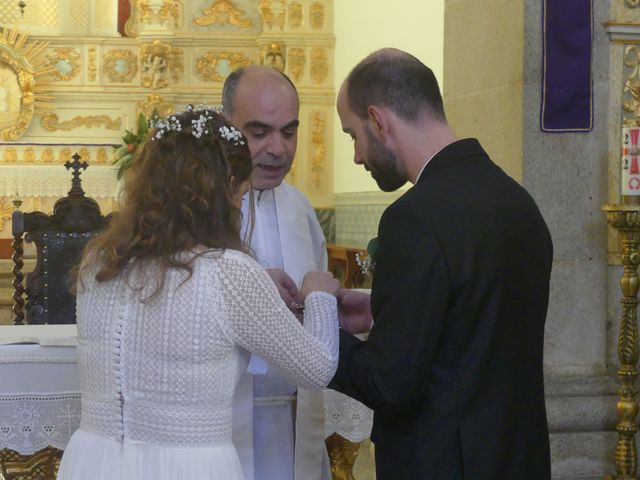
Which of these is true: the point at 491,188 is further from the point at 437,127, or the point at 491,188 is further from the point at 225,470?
the point at 225,470

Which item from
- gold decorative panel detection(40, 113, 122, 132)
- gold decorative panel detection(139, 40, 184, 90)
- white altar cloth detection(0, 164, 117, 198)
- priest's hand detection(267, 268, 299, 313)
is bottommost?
priest's hand detection(267, 268, 299, 313)

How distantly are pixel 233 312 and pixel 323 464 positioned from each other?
1.05 metres

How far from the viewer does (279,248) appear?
3268 millimetres

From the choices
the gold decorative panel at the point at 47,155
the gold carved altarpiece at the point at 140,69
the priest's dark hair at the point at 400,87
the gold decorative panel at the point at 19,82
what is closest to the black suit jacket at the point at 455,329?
the priest's dark hair at the point at 400,87

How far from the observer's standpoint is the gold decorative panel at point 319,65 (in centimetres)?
1266

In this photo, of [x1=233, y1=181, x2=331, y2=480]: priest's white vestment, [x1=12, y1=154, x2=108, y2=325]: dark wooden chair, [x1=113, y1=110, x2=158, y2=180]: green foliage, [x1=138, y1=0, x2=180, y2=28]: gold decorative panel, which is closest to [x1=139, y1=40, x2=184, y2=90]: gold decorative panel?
[x1=138, y1=0, x2=180, y2=28]: gold decorative panel

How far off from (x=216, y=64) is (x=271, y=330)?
35.6 feet

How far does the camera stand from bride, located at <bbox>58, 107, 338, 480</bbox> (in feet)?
7.68

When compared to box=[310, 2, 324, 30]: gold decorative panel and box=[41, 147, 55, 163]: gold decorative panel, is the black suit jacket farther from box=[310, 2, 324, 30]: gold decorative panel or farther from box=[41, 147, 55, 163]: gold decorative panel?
box=[41, 147, 55, 163]: gold decorative panel

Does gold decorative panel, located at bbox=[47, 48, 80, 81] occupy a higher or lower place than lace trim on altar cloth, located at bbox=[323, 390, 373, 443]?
higher

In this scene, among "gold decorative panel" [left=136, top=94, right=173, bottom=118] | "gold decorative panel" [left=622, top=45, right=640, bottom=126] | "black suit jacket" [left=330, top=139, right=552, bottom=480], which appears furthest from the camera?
"gold decorative panel" [left=136, top=94, right=173, bottom=118]

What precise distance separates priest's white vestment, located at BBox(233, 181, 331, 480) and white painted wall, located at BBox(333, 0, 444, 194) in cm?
549

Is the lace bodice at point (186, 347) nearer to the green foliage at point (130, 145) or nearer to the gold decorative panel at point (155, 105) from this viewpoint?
the green foliage at point (130, 145)

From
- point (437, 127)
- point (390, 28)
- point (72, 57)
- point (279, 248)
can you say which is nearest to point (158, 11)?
point (72, 57)
